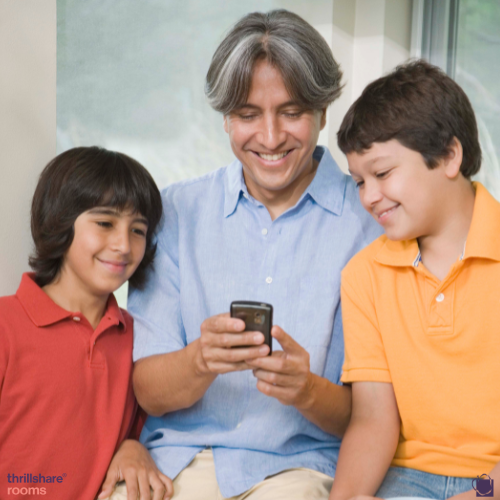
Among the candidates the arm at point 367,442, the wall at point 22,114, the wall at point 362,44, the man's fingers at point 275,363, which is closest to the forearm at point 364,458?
the arm at point 367,442

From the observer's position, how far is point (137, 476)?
1395 millimetres

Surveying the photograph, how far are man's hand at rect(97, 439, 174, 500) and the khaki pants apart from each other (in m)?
0.03

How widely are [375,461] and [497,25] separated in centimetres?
250

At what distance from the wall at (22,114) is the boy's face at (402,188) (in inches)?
33.6

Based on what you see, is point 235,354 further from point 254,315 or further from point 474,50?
point 474,50

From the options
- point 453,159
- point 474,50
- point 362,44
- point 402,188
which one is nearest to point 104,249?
point 402,188

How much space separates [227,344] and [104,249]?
50 cm

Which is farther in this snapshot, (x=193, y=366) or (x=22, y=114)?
(x=22, y=114)

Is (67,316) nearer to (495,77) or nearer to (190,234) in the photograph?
(190,234)

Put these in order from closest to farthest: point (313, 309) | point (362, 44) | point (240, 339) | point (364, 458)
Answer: point (240, 339) < point (364, 458) < point (313, 309) < point (362, 44)

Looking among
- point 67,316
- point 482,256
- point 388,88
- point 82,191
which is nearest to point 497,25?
point 388,88

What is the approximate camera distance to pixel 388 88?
4.53 feet

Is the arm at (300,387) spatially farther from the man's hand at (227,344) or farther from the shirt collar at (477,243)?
the shirt collar at (477,243)

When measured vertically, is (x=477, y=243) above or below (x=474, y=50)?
below
